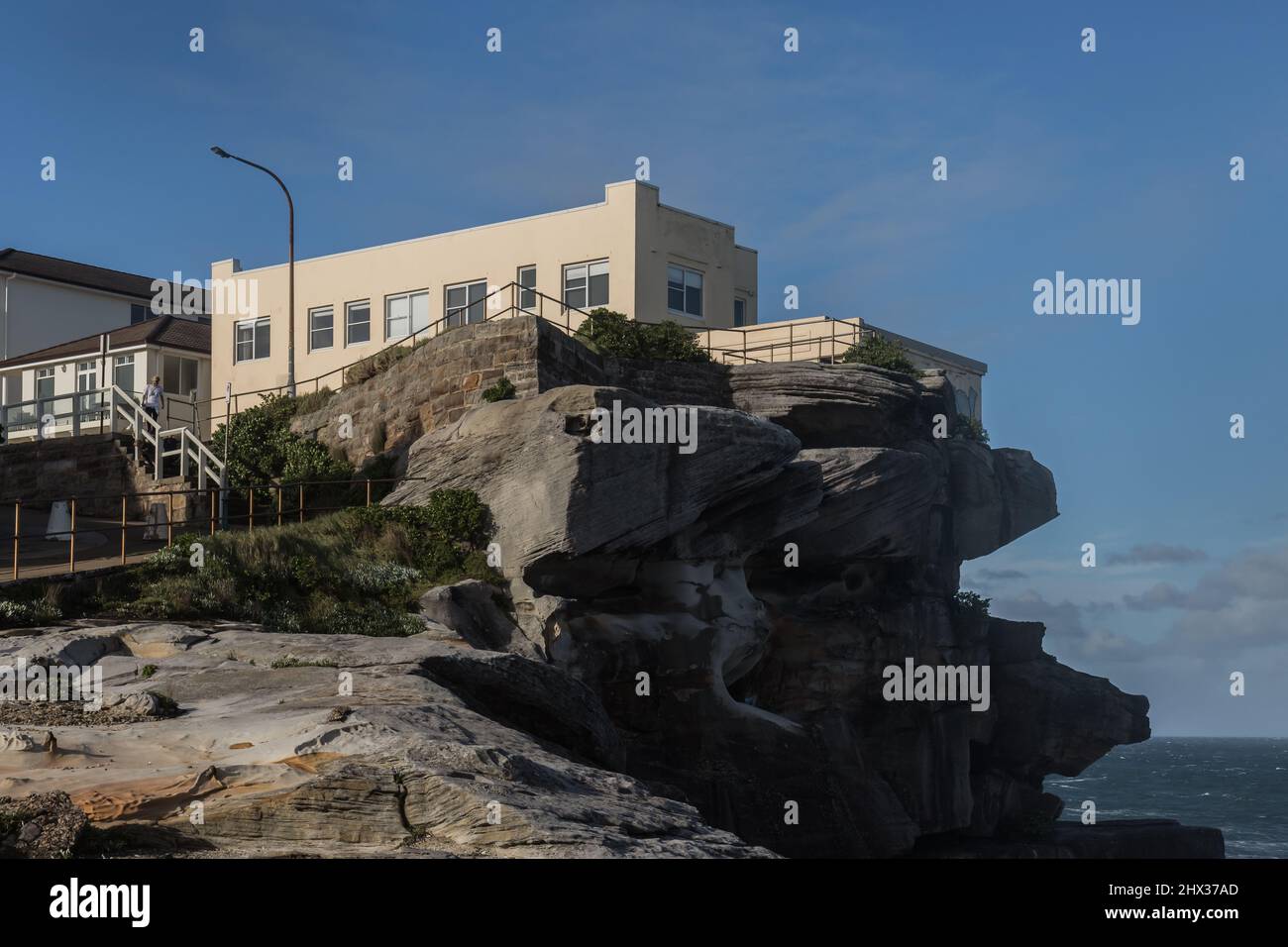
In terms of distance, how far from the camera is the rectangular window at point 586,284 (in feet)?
153

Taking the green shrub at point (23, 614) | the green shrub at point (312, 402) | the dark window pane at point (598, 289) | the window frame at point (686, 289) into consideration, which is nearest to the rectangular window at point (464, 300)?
the dark window pane at point (598, 289)

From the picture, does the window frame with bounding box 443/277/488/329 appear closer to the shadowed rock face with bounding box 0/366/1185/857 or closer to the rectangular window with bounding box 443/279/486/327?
the rectangular window with bounding box 443/279/486/327

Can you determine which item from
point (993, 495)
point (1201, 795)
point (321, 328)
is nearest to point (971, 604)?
point (993, 495)

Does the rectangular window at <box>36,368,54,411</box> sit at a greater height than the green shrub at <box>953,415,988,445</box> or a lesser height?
greater

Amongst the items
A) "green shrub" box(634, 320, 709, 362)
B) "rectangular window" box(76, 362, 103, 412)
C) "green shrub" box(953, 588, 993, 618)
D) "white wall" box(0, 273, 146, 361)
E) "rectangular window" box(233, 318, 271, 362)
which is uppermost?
"white wall" box(0, 273, 146, 361)

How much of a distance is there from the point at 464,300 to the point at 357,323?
467cm

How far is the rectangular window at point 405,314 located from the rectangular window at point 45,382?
50.1 feet

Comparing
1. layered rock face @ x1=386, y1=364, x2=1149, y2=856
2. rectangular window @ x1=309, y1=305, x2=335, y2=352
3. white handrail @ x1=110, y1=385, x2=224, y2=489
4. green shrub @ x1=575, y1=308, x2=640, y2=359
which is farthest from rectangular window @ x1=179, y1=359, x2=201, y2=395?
layered rock face @ x1=386, y1=364, x2=1149, y2=856

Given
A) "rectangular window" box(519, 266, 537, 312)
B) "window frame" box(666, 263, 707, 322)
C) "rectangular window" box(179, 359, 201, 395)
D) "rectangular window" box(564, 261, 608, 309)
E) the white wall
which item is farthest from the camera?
the white wall

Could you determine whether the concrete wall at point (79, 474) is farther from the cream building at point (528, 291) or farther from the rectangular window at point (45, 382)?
the rectangular window at point (45, 382)

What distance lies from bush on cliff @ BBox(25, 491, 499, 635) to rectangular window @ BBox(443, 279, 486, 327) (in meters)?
20.3

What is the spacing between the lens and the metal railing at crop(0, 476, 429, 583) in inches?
1027
